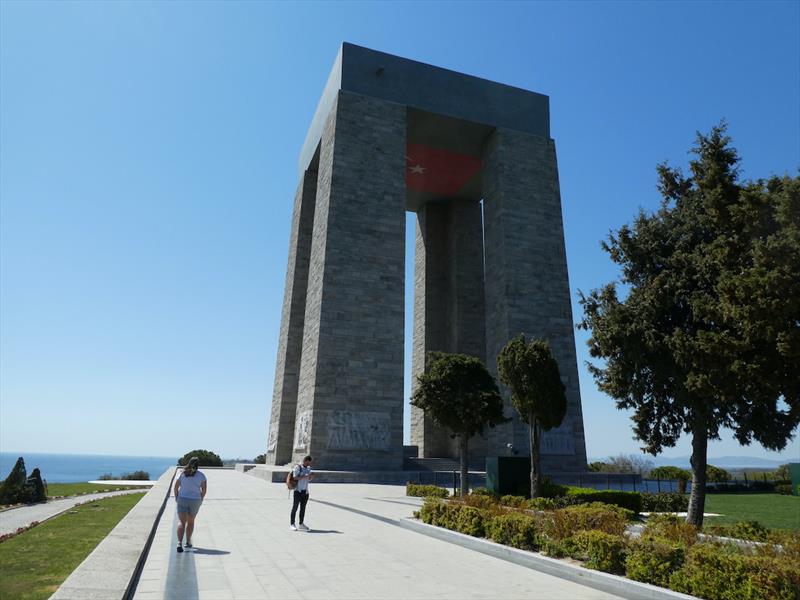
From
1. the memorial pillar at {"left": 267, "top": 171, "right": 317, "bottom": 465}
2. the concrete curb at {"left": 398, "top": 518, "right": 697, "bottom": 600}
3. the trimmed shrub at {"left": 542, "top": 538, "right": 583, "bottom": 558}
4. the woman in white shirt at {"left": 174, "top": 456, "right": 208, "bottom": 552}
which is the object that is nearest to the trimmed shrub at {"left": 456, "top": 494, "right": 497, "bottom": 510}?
the concrete curb at {"left": 398, "top": 518, "right": 697, "bottom": 600}

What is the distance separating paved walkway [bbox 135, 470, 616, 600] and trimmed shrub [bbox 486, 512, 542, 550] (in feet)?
2.02

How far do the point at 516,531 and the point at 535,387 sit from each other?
8.53m

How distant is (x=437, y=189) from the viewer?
45.1 metres

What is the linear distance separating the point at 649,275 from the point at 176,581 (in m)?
14.6

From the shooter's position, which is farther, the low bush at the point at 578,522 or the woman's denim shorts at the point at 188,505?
the woman's denim shorts at the point at 188,505

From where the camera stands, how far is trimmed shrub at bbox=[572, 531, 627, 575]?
7.93 m

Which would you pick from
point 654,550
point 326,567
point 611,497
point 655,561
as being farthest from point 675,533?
point 611,497

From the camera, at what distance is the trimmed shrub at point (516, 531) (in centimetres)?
968

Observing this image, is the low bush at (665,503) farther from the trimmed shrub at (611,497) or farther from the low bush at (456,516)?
the low bush at (456,516)

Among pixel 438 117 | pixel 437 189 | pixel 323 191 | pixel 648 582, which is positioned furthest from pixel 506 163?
pixel 648 582

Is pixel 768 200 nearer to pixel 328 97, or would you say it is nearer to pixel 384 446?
pixel 384 446

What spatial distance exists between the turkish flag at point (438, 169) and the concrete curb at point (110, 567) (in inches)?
A: 1367

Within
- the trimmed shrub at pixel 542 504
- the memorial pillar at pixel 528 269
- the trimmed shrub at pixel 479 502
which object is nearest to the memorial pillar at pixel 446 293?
the memorial pillar at pixel 528 269

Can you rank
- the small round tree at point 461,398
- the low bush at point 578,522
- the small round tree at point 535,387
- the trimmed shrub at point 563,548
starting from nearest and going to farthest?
the trimmed shrub at point 563,548 → the low bush at point 578,522 → the small round tree at point 535,387 → the small round tree at point 461,398
